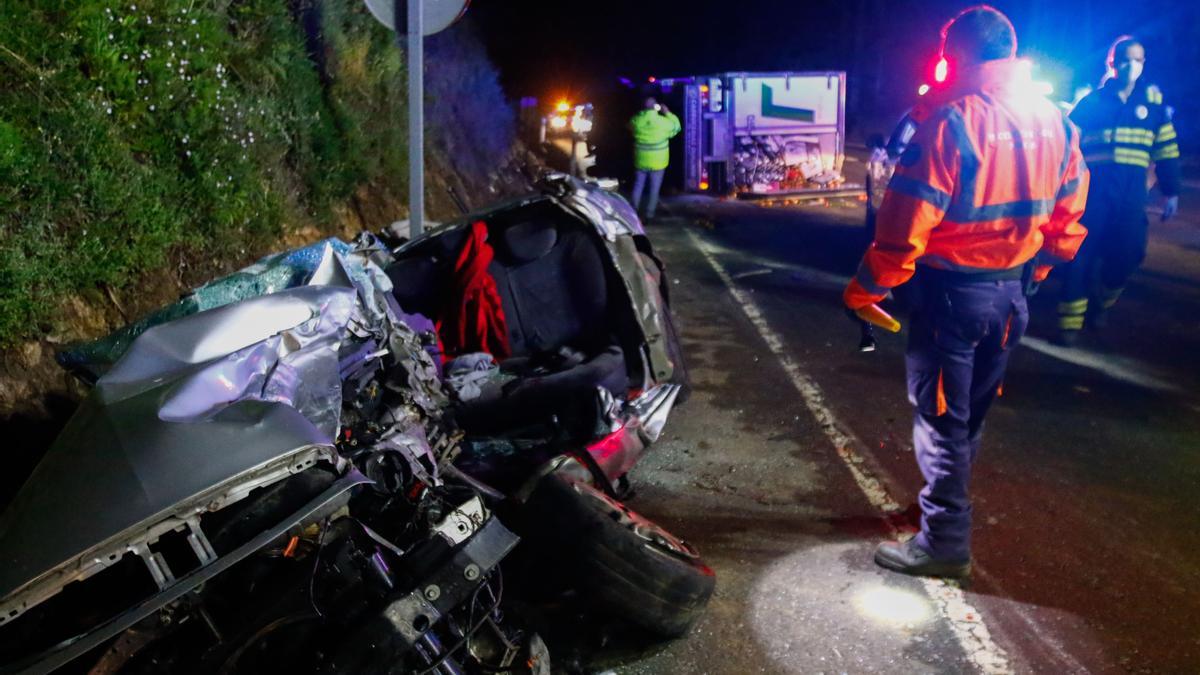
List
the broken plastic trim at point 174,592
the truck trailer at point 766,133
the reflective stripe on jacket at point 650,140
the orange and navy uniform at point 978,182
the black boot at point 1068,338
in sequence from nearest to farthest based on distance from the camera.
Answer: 1. the broken plastic trim at point 174,592
2. the orange and navy uniform at point 978,182
3. the black boot at point 1068,338
4. the reflective stripe on jacket at point 650,140
5. the truck trailer at point 766,133

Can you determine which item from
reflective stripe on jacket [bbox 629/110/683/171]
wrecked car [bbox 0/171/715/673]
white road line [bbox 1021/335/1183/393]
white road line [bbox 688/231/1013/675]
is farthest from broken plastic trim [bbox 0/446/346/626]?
reflective stripe on jacket [bbox 629/110/683/171]

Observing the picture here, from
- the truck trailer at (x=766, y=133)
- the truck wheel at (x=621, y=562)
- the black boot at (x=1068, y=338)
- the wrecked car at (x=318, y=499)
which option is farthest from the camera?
the truck trailer at (x=766, y=133)

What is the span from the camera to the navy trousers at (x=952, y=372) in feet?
11.0

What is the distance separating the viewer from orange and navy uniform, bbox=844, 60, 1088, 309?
3188 millimetres

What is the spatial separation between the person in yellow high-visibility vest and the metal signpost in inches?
291

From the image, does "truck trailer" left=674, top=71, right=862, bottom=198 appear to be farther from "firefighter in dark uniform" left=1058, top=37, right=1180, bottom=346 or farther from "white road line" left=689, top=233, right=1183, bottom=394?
"white road line" left=689, top=233, right=1183, bottom=394

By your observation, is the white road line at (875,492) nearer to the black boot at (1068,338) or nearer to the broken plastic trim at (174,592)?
the black boot at (1068,338)

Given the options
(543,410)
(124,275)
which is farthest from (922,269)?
(124,275)

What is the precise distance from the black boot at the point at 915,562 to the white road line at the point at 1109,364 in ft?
10.0

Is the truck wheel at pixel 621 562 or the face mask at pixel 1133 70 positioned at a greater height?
the face mask at pixel 1133 70

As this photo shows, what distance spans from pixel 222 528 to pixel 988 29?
317 cm

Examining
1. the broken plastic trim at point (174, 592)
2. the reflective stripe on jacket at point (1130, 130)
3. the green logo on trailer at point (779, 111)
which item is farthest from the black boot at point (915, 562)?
the green logo on trailer at point (779, 111)

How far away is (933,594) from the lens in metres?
3.42

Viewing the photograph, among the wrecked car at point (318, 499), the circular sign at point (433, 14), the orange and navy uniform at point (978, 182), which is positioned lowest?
the wrecked car at point (318, 499)
